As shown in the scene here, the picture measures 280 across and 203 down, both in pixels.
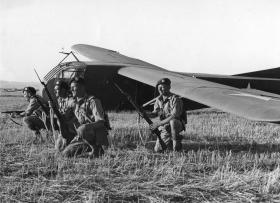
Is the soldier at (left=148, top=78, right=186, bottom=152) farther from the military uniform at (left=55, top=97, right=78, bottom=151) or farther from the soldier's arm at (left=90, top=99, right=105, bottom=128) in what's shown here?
the military uniform at (left=55, top=97, right=78, bottom=151)

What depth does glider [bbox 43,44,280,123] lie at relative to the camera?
6.10 m

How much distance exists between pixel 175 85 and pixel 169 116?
83 centimetres

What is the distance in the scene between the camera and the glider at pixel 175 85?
6098mm

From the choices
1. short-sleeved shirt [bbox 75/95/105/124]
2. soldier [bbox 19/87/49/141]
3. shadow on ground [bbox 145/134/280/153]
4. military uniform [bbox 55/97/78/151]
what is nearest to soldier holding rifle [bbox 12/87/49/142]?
soldier [bbox 19/87/49/141]

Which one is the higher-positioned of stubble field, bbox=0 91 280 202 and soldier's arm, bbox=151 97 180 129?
soldier's arm, bbox=151 97 180 129

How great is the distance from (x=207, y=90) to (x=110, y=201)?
3.66 m

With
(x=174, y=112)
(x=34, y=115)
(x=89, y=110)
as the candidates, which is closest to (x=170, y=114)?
(x=174, y=112)

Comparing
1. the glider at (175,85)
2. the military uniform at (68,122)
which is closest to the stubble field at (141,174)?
the military uniform at (68,122)

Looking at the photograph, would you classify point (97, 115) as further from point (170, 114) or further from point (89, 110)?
point (170, 114)

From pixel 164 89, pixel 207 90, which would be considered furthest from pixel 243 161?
pixel 164 89

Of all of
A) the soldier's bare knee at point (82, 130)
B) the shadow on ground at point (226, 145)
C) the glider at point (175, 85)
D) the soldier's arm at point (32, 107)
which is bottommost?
the shadow on ground at point (226, 145)

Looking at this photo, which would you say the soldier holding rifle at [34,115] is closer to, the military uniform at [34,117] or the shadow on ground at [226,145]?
the military uniform at [34,117]

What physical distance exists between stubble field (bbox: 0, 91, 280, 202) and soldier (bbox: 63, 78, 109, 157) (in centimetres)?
A: 33

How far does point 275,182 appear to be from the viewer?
5.54 metres
